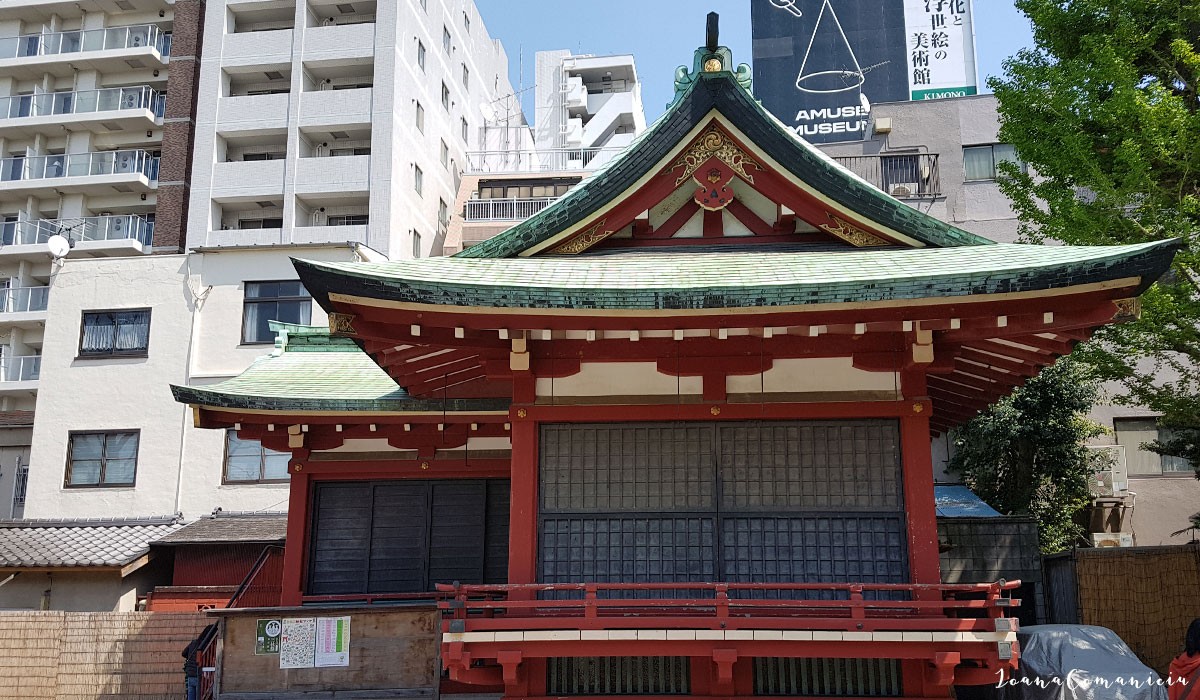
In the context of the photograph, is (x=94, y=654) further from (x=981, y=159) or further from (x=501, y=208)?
(x=501, y=208)

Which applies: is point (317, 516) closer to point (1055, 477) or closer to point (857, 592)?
point (857, 592)

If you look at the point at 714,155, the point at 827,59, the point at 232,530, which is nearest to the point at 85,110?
the point at 232,530

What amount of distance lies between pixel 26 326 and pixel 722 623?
4109 cm

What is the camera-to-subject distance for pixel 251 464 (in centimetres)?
3036

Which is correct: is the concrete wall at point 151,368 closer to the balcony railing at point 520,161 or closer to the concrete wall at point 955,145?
the balcony railing at point 520,161

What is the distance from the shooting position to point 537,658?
1059 cm

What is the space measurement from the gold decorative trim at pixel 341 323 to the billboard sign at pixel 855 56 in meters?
32.9

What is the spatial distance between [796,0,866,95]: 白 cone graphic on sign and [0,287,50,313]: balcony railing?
33.3m

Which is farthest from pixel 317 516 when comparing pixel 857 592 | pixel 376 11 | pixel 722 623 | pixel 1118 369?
pixel 376 11

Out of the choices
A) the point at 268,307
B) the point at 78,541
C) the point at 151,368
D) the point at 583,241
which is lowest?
the point at 78,541

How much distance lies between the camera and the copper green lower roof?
8.82m

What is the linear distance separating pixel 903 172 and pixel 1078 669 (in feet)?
66.8

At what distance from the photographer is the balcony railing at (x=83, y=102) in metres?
42.9

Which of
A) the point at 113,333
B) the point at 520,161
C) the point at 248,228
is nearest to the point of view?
the point at 113,333
